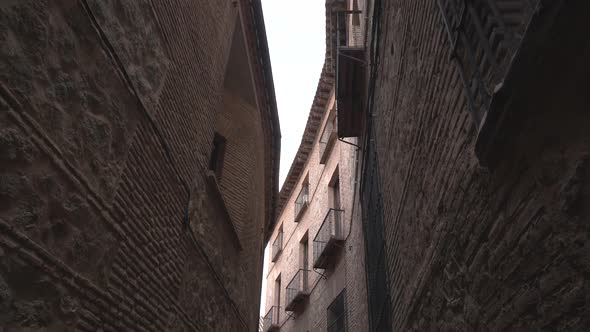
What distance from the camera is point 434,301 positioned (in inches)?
142

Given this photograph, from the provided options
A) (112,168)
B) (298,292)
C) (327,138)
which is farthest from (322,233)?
(112,168)

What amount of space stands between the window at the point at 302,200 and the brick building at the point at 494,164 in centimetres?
1161

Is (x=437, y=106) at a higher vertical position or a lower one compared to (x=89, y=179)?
higher

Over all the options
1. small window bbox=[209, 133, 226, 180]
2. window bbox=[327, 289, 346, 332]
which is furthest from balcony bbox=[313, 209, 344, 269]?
small window bbox=[209, 133, 226, 180]

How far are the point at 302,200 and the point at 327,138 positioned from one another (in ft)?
→ 10.2

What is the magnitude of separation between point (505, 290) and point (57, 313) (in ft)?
7.61

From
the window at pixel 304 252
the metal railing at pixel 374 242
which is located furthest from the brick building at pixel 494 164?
the window at pixel 304 252

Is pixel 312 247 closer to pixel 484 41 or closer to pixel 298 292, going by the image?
pixel 298 292

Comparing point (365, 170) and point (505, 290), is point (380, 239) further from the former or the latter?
point (505, 290)

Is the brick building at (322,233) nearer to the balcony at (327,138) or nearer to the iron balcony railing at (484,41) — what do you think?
the balcony at (327,138)

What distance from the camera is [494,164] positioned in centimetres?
231

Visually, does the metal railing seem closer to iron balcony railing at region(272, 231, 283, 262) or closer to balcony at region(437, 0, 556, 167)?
balcony at region(437, 0, 556, 167)

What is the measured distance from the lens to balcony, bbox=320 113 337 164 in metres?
13.7

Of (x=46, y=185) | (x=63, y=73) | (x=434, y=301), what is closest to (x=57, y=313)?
(x=46, y=185)
